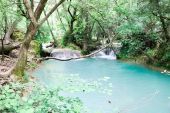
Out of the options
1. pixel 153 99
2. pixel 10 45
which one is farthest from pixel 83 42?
pixel 153 99

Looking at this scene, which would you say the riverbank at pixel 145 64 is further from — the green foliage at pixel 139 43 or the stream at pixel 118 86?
the green foliage at pixel 139 43

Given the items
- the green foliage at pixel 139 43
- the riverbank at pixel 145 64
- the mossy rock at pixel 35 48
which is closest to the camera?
the riverbank at pixel 145 64

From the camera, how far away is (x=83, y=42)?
23906mm

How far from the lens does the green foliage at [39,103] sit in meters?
3.24

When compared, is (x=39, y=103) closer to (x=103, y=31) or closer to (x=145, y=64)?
(x=103, y=31)

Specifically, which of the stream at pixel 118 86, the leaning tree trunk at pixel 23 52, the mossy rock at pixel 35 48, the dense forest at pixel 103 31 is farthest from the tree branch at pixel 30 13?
the mossy rock at pixel 35 48

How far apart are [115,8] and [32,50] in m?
5.73

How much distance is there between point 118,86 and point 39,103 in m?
8.61

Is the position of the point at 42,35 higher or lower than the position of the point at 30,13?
lower

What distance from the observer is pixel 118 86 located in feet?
39.2

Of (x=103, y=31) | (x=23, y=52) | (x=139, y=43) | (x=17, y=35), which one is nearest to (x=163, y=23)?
(x=139, y=43)

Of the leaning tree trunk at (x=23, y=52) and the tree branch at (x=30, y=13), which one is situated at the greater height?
the tree branch at (x=30, y=13)

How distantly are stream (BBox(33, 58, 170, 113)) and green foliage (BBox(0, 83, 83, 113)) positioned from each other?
278 millimetres

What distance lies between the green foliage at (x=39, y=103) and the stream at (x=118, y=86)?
11.0 inches
